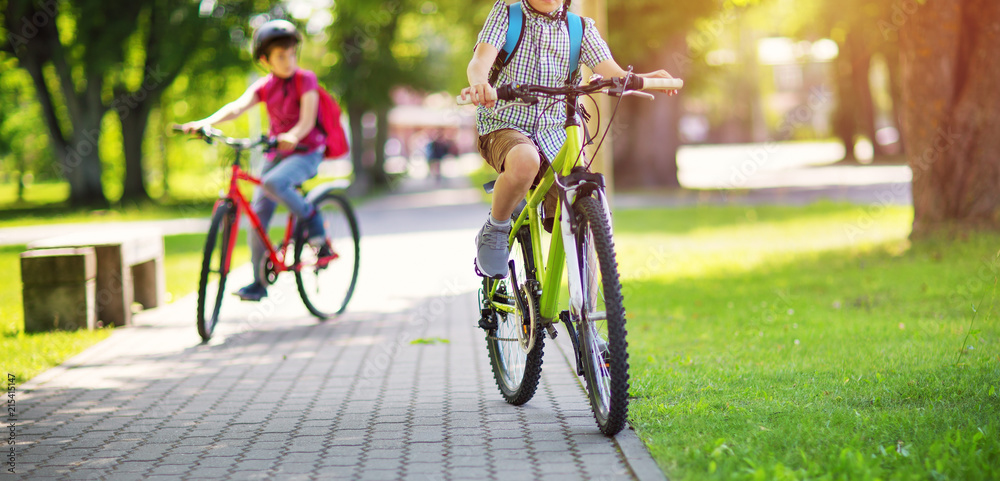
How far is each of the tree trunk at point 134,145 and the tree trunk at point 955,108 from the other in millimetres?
22508

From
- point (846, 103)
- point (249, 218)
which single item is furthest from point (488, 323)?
point (846, 103)

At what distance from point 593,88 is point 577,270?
0.71 metres

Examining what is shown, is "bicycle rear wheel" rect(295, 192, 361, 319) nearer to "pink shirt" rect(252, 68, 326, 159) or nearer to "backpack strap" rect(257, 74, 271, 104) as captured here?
"pink shirt" rect(252, 68, 326, 159)

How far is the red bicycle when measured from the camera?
6801mm

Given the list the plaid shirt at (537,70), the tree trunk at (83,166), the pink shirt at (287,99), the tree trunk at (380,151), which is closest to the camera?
the plaid shirt at (537,70)

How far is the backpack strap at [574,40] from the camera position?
14.5ft

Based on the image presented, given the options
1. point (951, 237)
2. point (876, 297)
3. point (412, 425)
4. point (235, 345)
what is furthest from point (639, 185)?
point (412, 425)

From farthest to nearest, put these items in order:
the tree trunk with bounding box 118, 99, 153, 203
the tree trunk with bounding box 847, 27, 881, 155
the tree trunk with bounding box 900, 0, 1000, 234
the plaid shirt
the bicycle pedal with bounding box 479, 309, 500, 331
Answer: the tree trunk with bounding box 847, 27, 881, 155 → the tree trunk with bounding box 118, 99, 153, 203 → the tree trunk with bounding box 900, 0, 1000, 234 → the bicycle pedal with bounding box 479, 309, 500, 331 → the plaid shirt

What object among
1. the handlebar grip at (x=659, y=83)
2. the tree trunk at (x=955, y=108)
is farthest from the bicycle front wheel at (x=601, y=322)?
the tree trunk at (x=955, y=108)

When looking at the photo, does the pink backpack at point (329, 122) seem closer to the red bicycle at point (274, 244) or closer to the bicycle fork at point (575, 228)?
the red bicycle at point (274, 244)

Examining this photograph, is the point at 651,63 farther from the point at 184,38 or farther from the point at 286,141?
the point at 286,141

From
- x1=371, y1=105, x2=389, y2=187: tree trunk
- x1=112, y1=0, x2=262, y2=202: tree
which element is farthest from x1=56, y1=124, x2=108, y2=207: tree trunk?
x1=371, y1=105, x2=389, y2=187: tree trunk

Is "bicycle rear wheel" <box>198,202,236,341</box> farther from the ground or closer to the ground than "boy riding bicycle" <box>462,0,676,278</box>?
closer to the ground

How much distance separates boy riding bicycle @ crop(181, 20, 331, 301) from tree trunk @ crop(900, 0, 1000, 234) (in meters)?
6.36
